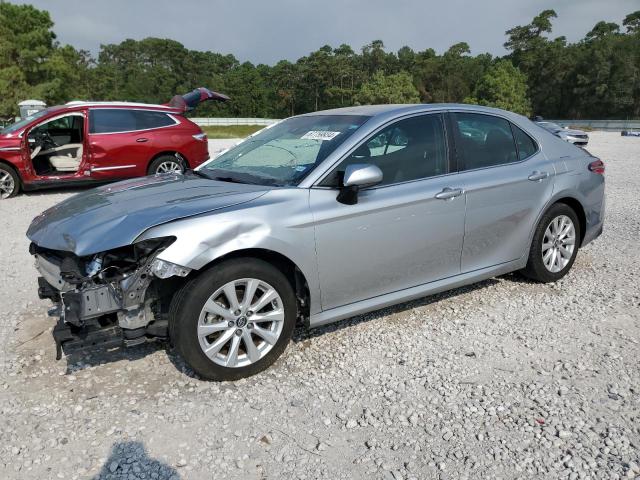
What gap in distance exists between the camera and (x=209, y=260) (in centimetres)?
307

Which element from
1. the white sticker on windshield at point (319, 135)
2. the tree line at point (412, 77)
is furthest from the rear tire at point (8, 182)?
the tree line at point (412, 77)

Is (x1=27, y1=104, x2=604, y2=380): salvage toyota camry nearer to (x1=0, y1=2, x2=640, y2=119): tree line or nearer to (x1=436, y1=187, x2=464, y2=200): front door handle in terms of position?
(x1=436, y1=187, x2=464, y2=200): front door handle

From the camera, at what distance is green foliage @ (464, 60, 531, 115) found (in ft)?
251

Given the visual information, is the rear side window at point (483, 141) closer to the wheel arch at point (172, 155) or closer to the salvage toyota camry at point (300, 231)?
the salvage toyota camry at point (300, 231)

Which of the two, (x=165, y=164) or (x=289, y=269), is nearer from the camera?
(x=289, y=269)

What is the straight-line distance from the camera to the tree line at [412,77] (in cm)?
7800

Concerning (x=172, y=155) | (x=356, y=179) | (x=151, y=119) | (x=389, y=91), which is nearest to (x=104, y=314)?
(x=356, y=179)

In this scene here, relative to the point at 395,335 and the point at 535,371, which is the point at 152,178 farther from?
the point at 535,371

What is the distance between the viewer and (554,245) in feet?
16.2

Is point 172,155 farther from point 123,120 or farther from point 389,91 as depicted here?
point 389,91

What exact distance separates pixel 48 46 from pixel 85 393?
4570 cm

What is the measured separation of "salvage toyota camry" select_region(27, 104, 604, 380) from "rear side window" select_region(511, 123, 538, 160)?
0.06ft

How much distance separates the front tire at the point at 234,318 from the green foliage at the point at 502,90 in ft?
254

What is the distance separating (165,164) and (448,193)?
764 centimetres
